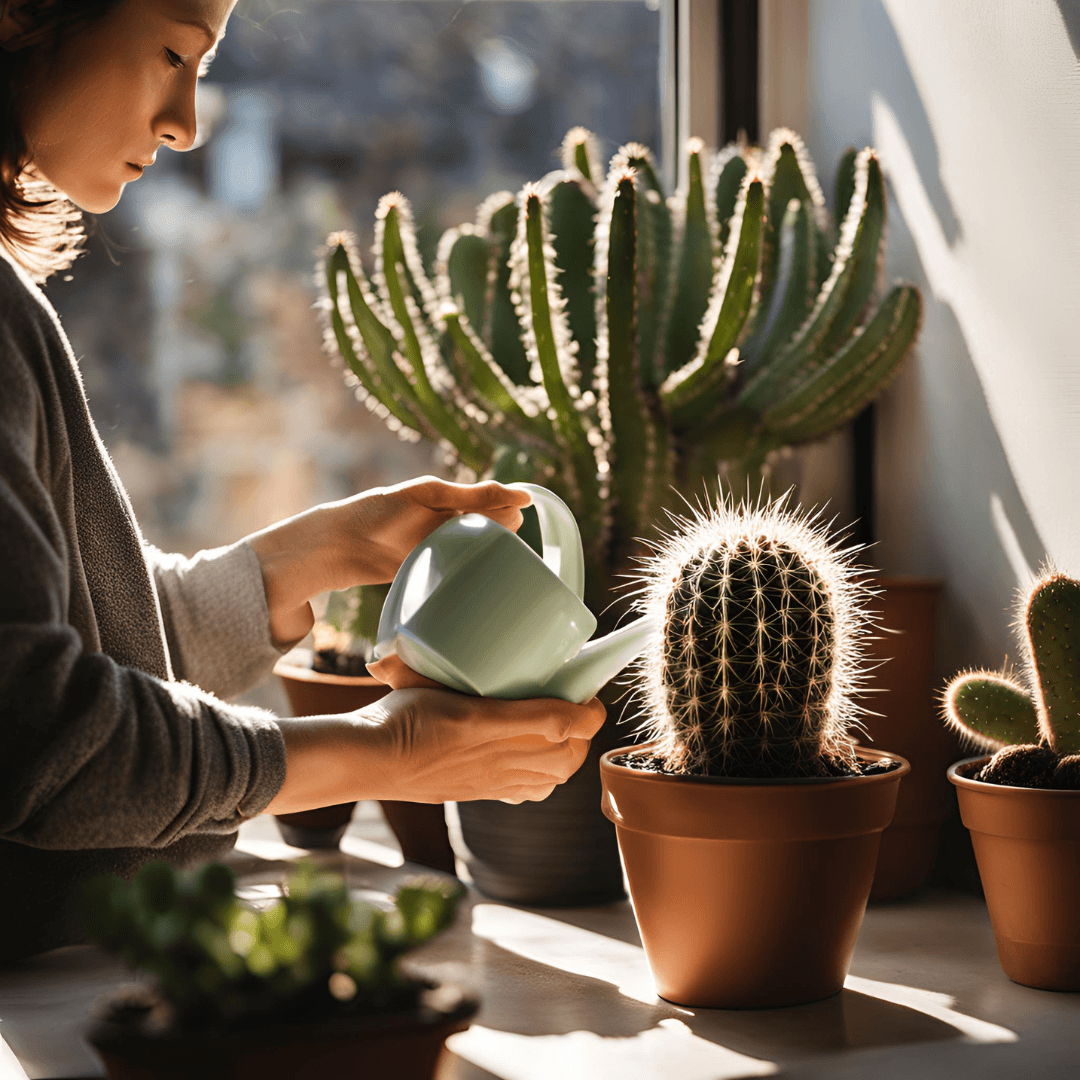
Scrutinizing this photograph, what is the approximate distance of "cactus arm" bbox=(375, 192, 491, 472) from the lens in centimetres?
126

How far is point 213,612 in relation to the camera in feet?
3.18

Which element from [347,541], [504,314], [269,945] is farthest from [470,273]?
[269,945]

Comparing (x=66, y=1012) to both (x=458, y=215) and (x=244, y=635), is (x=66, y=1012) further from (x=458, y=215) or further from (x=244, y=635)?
(x=458, y=215)

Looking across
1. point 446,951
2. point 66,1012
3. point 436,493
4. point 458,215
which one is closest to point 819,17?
A: point 458,215

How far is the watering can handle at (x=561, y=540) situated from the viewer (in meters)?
0.80

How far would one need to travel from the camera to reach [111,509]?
2.60 feet

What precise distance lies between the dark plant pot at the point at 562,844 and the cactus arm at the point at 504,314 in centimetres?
38

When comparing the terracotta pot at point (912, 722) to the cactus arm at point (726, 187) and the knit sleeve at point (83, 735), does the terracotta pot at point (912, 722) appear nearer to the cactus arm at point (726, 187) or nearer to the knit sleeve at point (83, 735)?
the cactus arm at point (726, 187)

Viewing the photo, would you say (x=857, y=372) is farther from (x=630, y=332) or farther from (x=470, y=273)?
(x=470, y=273)

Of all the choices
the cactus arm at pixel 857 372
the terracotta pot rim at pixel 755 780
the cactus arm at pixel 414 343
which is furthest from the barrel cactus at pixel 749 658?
the cactus arm at pixel 414 343

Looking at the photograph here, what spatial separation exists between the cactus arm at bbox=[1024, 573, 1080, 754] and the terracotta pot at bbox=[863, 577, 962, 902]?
0.97 feet

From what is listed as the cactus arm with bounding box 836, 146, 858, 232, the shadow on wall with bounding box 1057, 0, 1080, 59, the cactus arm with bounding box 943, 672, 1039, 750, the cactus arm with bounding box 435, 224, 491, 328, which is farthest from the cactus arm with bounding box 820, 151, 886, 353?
the cactus arm with bounding box 943, 672, 1039, 750

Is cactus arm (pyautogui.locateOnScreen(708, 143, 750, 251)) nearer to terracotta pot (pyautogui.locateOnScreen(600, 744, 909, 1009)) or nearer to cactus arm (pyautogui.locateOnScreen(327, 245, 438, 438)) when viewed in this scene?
cactus arm (pyautogui.locateOnScreen(327, 245, 438, 438))

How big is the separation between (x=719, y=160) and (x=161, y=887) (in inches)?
47.1
